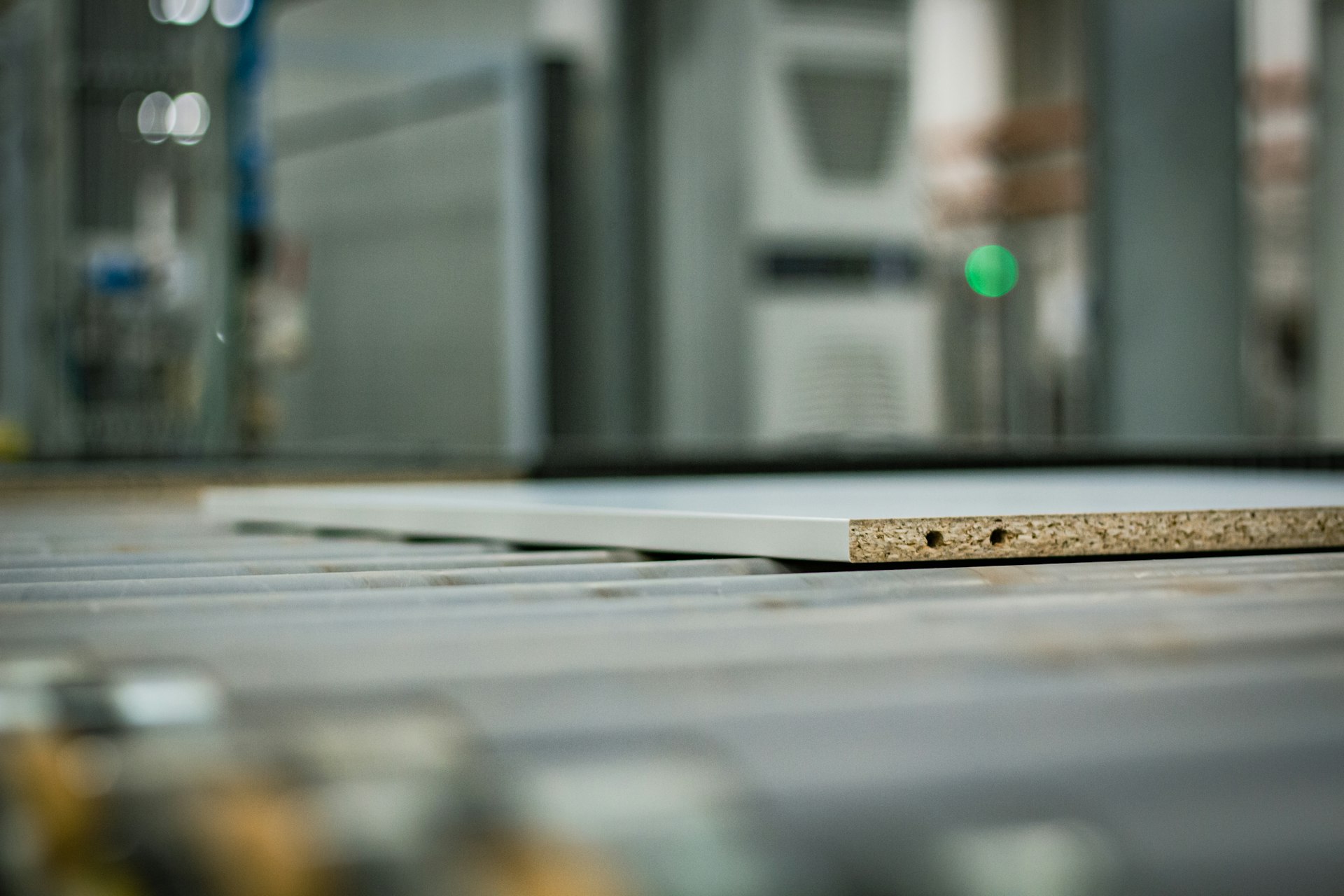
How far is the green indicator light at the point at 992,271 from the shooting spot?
436cm

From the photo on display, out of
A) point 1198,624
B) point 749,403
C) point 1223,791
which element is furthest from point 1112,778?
point 749,403

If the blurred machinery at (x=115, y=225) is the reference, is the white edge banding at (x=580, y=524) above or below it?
below

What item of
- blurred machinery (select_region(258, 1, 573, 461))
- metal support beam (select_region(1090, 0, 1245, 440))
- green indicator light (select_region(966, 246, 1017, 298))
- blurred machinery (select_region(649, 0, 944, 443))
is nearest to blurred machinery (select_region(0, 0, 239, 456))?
blurred machinery (select_region(258, 1, 573, 461))

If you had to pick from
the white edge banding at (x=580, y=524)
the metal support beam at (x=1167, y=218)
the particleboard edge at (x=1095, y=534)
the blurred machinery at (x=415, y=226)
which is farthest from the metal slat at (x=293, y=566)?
the blurred machinery at (x=415, y=226)

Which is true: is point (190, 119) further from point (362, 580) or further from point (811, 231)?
point (362, 580)

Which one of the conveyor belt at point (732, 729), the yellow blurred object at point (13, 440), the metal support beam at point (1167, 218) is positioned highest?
the metal support beam at point (1167, 218)

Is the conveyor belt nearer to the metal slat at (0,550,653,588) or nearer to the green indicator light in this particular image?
the metal slat at (0,550,653,588)

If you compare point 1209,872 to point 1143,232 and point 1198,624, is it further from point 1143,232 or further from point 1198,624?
point 1143,232

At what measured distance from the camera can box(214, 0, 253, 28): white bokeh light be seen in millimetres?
2832

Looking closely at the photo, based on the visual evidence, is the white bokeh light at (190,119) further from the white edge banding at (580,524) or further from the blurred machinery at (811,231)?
the white edge banding at (580,524)

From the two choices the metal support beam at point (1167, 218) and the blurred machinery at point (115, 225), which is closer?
the metal support beam at point (1167, 218)

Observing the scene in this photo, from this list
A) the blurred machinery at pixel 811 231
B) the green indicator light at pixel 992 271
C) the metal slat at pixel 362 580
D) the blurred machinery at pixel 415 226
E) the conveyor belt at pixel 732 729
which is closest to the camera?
the conveyor belt at pixel 732 729

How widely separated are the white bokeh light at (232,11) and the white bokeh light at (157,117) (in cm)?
20

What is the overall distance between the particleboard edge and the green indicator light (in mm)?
3881
